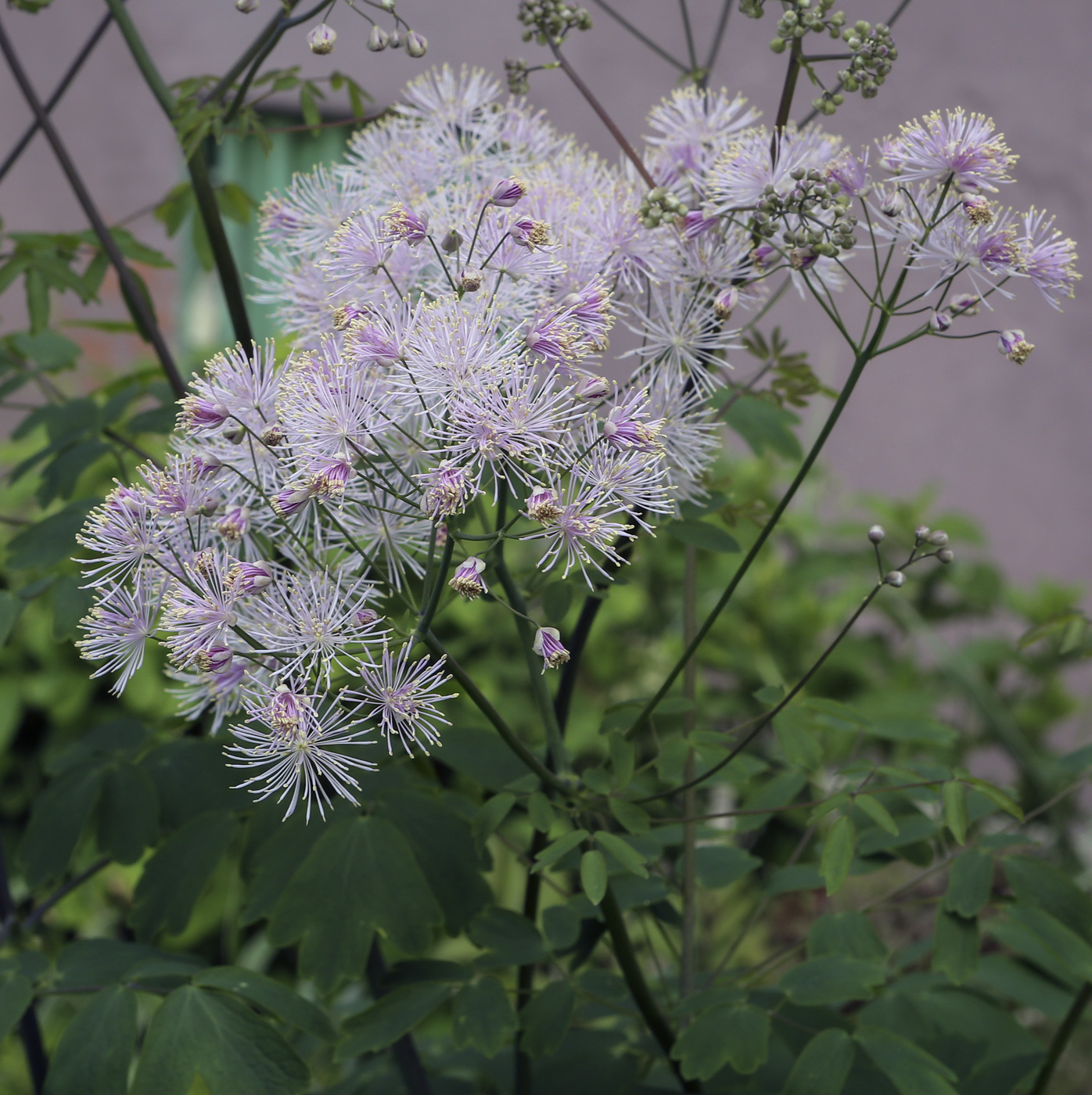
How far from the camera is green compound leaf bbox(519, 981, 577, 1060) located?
1.09 metres

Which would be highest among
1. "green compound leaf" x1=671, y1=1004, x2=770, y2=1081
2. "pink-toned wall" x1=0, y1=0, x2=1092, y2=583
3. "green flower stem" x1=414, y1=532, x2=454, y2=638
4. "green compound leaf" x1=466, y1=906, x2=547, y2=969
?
"pink-toned wall" x1=0, y1=0, x2=1092, y2=583

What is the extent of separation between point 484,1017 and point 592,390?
64 centimetres

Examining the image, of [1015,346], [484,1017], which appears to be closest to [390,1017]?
[484,1017]

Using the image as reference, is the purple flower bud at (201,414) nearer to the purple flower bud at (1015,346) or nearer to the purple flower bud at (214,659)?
the purple flower bud at (214,659)

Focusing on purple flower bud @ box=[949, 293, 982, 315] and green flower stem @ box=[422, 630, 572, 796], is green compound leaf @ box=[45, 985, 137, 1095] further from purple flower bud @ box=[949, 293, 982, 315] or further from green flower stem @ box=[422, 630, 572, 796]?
purple flower bud @ box=[949, 293, 982, 315]

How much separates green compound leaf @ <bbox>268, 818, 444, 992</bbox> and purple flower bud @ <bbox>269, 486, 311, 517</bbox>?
0.41 m

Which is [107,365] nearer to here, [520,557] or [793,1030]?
[520,557]

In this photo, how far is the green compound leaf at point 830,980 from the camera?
1.08 m

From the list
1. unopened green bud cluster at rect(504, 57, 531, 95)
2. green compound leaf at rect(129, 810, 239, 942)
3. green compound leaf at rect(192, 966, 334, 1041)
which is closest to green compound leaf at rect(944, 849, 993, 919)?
green compound leaf at rect(192, 966, 334, 1041)

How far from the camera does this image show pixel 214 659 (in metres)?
0.80

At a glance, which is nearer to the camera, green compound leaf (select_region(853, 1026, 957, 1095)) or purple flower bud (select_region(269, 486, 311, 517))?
purple flower bud (select_region(269, 486, 311, 517))

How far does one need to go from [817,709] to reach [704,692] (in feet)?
5.38

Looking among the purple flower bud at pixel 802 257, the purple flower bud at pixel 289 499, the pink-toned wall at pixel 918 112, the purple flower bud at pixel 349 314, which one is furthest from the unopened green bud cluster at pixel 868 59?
the pink-toned wall at pixel 918 112

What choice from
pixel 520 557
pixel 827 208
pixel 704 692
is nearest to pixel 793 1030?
pixel 827 208
